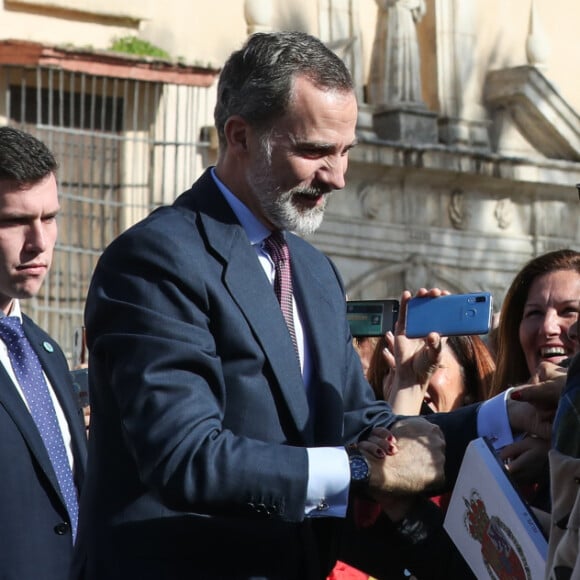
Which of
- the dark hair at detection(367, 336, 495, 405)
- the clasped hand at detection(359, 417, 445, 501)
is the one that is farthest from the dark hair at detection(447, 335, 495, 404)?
the clasped hand at detection(359, 417, 445, 501)

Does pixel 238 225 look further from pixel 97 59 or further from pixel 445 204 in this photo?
pixel 445 204

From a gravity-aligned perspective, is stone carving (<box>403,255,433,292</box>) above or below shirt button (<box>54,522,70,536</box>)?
below

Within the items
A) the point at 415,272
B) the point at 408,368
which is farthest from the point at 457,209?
the point at 408,368

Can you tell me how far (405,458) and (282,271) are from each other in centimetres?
46

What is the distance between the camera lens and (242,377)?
12.0ft

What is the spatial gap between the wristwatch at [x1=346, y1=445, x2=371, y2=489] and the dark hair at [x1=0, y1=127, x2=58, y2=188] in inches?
63.2

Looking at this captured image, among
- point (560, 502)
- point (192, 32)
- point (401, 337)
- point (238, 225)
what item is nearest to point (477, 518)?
point (560, 502)

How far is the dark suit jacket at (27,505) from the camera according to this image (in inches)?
175

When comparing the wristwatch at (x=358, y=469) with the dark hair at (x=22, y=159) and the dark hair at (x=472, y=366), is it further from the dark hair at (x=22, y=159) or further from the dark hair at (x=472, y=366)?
the dark hair at (x=472, y=366)

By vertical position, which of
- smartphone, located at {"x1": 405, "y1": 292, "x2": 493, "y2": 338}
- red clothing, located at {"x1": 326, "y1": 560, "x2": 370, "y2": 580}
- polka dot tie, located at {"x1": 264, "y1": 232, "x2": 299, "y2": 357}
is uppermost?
polka dot tie, located at {"x1": 264, "y1": 232, "x2": 299, "y2": 357}

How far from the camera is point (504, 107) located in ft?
50.9

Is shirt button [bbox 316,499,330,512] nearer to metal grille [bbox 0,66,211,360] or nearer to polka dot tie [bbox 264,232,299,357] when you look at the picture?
polka dot tie [bbox 264,232,299,357]

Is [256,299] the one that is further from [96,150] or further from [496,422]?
[96,150]

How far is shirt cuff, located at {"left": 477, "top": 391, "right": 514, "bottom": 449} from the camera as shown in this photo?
393 centimetres
